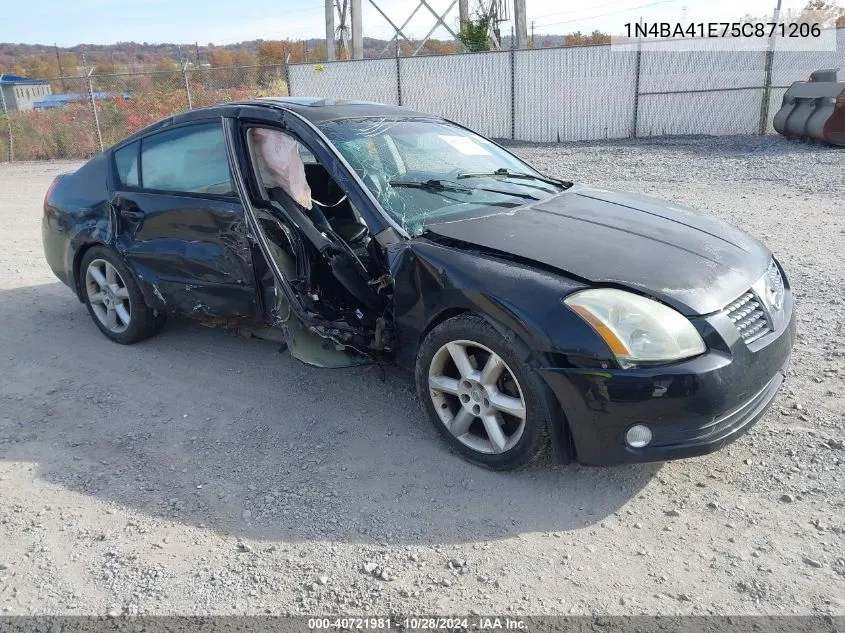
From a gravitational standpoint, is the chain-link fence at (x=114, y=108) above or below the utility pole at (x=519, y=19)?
below

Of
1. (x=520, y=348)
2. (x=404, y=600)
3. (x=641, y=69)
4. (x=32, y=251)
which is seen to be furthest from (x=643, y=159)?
(x=404, y=600)

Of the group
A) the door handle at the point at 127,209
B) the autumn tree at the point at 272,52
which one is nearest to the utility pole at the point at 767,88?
the door handle at the point at 127,209

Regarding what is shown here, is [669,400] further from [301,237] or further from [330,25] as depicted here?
[330,25]

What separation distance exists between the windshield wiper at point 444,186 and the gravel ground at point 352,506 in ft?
3.94

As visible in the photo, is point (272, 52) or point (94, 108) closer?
point (94, 108)

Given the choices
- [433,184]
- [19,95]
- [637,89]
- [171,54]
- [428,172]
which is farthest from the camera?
[171,54]

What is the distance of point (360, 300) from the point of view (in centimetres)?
379

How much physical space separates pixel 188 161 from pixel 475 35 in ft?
76.2

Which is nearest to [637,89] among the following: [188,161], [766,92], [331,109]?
[766,92]

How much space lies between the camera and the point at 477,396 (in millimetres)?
3199

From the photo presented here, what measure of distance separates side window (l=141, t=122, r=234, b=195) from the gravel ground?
47.2 inches

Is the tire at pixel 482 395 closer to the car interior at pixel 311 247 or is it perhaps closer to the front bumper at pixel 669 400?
the front bumper at pixel 669 400

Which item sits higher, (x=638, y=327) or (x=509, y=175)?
(x=509, y=175)

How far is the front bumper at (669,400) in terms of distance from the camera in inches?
107
